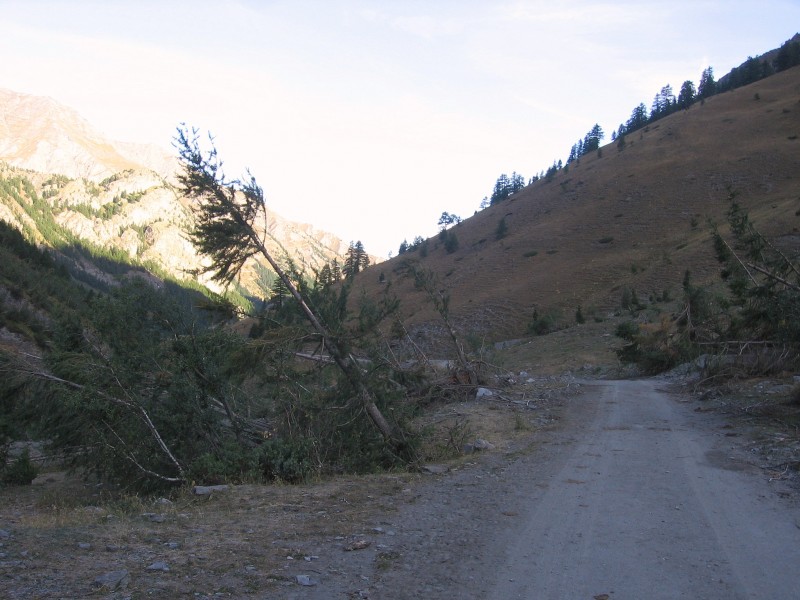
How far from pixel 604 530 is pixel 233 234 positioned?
24.8 ft

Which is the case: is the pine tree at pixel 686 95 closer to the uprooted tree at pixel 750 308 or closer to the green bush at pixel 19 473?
the uprooted tree at pixel 750 308

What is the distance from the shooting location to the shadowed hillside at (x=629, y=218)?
53.1 metres

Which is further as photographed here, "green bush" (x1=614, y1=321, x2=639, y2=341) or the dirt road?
"green bush" (x1=614, y1=321, x2=639, y2=341)

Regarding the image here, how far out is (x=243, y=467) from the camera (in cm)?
891

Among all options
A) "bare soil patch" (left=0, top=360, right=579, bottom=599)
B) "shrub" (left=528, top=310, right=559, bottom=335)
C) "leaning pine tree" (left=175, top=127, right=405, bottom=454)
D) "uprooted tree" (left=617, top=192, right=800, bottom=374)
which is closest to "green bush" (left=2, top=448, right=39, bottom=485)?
"bare soil patch" (left=0, top=360, right=579, bottom=599)

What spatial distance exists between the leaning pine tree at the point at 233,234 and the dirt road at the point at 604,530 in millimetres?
2438

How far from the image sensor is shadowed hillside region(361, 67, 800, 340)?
174 ft

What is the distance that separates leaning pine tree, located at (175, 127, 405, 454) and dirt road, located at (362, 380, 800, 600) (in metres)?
2.44

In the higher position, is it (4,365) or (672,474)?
(4,365)

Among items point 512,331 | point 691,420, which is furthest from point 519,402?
point 512,331

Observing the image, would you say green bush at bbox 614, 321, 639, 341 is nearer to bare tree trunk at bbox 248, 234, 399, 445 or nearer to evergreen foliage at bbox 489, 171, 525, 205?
bare tree trunk at bbox 248, 234, 399, 445

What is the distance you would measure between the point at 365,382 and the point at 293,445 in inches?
68.6

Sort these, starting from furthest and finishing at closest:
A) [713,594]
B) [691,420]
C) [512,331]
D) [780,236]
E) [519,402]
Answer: [512,331] → [780,236] → [519,402] → [691,420] → [713,594]

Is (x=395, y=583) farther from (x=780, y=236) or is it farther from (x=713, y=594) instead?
(x=780, y=236)
